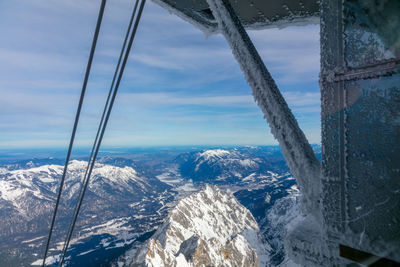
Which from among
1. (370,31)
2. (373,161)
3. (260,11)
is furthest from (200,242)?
(370,31)

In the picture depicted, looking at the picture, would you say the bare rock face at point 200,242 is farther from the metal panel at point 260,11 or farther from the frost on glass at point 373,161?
the frost on glass at point 373,161

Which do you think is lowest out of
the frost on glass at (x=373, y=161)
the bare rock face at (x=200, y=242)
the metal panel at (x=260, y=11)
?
the bare rock face at (x=200, y=242)

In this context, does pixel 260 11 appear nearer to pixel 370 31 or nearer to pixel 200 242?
pixel 370 31

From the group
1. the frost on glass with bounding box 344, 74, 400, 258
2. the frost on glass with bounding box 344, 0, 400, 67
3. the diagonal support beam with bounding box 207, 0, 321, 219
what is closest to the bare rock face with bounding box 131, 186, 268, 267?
the diagonal support beam with bounding box 207, 0, 321, 219

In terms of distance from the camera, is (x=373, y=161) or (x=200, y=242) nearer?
(x=373, y=161)

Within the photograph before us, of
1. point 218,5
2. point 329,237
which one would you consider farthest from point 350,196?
point 218,5

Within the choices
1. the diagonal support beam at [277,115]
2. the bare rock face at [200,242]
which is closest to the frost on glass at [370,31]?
the diagonal support beam at [277,115]
